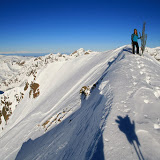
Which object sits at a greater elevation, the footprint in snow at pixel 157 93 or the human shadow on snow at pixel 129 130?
the footprint in snow at pixel 157 93

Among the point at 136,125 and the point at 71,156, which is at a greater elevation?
the point at 136,125

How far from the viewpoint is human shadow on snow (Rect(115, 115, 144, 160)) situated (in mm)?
2701

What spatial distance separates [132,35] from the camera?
12.7m

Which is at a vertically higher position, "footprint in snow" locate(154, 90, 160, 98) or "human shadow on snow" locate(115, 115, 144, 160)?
"footprint in snow" locate(154, 90, 160, 98)

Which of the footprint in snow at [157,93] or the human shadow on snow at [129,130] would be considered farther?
the footprint in snow at [157,93]

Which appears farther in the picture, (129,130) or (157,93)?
(157,93)

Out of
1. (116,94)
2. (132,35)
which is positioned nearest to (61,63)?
(132,35)

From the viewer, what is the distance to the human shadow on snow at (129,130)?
270 cm

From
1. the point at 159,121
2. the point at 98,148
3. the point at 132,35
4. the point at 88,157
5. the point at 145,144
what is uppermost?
the point at 132,35

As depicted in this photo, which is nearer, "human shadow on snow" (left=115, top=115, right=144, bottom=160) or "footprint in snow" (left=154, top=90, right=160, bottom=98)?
"human shadow on snow" (left=115, top=115, right=144, bottom=160)

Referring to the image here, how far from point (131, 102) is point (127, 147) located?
212 centimetres

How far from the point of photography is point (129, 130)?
10.8ft

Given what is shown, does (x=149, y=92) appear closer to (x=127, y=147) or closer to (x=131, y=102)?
(x=131, y=102)

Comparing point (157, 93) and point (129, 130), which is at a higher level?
Result: point (157, 93)
